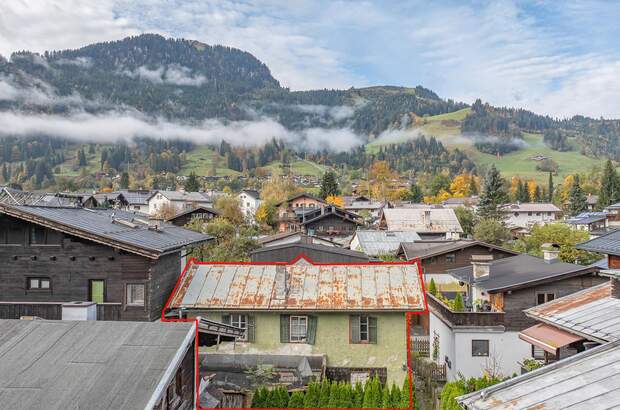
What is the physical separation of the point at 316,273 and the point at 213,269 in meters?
4.53

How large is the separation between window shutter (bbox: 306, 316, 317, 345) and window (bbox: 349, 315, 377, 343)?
146 centimetres

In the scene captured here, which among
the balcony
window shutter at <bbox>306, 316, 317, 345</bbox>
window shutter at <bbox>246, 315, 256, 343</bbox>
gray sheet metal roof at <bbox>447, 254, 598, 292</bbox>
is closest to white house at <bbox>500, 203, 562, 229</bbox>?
gray sheet metal roof at <bbox>447, 254, 598, 292</bbox>

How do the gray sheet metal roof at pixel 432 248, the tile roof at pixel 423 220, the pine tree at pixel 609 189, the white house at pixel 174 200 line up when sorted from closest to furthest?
the gray sheet metal roof at pixel 432 248, the tile roof at pixel 423 220, the white house at pixel 174 200, the pine tree at pixel 609 189

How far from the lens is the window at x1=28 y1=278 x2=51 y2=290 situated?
19781mm

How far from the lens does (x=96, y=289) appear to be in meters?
19.8

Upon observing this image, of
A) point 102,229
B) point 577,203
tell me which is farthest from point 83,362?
point 577,203

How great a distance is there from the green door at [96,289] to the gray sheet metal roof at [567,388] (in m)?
14.7

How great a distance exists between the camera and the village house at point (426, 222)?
66500 millimetres

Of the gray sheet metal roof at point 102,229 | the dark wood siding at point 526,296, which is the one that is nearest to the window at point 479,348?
the dark wood siding at point 526,296

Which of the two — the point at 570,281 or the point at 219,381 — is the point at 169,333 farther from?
the point at 570,281

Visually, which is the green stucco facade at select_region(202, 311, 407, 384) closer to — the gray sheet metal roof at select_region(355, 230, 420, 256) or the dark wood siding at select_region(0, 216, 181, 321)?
the dark wood siding at select_region(0, 216, 181, 321)

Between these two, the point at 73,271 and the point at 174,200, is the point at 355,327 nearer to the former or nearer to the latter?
the point at 73,271

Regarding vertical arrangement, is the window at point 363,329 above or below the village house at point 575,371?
below

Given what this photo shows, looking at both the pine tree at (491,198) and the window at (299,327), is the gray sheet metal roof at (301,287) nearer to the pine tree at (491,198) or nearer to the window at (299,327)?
the window at (299,327)
